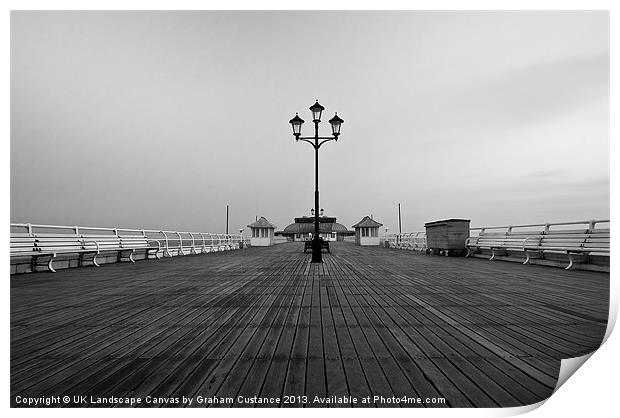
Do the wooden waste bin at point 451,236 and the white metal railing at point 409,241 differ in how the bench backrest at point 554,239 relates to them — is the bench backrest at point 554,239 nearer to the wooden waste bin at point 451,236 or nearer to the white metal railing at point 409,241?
the wooden waste bin at point 451,236

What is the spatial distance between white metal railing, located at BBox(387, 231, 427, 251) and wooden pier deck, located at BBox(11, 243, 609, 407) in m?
9.99

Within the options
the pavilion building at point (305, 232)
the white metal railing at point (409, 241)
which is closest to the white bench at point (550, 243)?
the white metal railing at point (409, 241)

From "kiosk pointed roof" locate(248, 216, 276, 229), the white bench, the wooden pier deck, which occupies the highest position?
"kiosk pointed roof" locate(248, 216, 276, 229)

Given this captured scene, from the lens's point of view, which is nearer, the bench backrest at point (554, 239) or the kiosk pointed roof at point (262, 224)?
the bench backrest at point (554, 239)

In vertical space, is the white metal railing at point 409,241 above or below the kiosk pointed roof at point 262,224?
below

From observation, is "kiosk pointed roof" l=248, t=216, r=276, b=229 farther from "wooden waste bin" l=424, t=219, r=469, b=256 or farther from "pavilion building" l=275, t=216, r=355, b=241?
"wooden waste bin" l=424, t=219, r=469, b=256

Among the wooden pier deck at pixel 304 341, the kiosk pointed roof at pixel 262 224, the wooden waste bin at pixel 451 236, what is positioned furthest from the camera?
the kiosk pointed roof at pixel 262 224

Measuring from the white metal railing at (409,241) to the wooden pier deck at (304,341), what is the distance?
393 inches

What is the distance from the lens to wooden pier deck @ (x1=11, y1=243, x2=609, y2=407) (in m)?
1.70

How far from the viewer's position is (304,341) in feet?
7.71

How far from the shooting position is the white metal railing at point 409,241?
14492 millimetres

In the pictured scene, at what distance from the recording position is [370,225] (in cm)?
2572

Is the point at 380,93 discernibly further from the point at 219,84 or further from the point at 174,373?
the point at 174,373

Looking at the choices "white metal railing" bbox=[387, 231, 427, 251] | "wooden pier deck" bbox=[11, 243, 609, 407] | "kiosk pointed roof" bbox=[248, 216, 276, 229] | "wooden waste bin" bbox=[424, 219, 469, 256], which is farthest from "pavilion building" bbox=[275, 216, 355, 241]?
"wooden pier deck" bbox=[11, 243, 609, 407]
